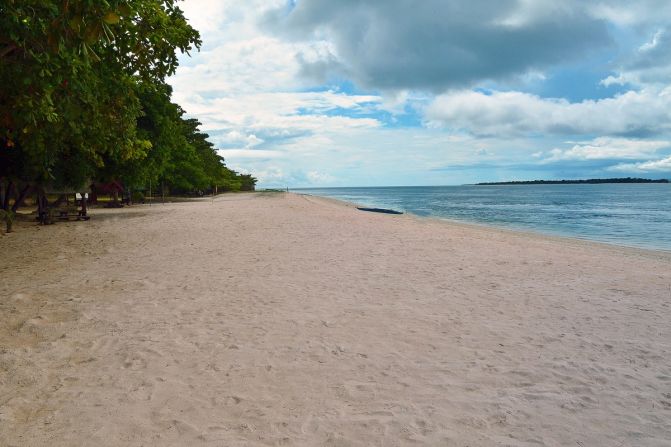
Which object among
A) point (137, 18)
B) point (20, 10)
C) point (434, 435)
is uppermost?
point (137, 18)

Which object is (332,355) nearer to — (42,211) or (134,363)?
(134,363)

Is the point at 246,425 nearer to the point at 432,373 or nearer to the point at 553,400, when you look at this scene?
the point at 432,373

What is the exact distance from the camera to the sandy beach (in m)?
3.74

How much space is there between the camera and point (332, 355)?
209 inches

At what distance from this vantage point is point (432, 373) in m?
4.81

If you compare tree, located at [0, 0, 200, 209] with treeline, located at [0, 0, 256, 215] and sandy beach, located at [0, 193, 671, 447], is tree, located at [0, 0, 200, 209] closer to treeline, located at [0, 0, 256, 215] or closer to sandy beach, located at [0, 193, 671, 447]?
treeline, located at [0, 0, 256, 215]

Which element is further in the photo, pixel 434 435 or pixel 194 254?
pixel 194 254

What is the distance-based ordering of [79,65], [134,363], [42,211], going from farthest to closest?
[42,211] → [79,65] → [134,363]

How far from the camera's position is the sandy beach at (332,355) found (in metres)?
3.74

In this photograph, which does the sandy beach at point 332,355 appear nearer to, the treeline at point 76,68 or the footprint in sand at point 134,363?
the footprint in sand at point 134,363

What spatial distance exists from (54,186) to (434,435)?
78.7 ft

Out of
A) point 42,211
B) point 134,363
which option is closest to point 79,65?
point 134,363

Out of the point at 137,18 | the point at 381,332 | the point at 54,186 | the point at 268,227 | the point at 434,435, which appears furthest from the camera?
the point at 54,186

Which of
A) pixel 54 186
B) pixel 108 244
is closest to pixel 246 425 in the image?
pixel 108 244
